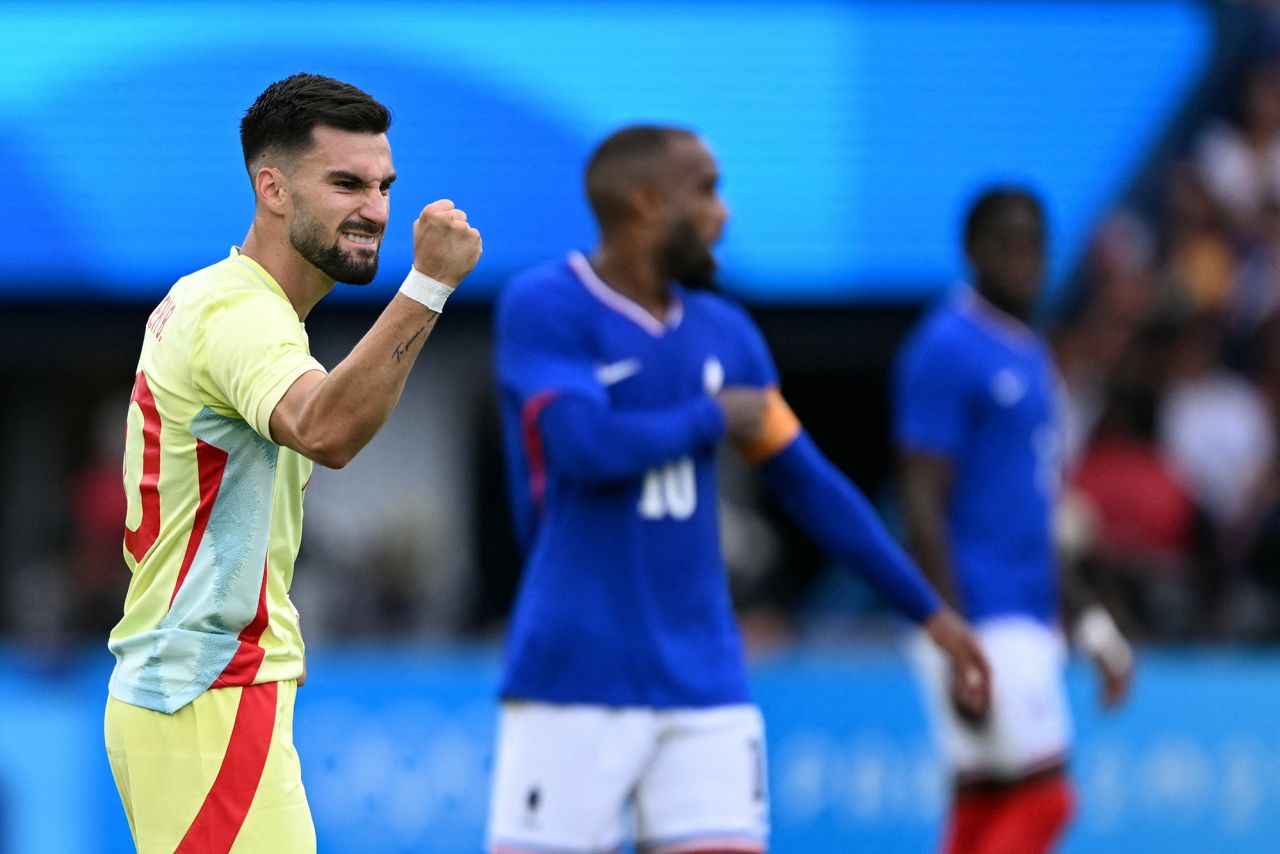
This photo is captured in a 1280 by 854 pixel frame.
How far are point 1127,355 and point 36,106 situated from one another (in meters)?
5.64

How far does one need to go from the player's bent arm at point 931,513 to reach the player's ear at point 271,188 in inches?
124

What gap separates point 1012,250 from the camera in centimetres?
630

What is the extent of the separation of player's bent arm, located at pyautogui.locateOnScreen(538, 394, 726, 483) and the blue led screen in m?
5.82

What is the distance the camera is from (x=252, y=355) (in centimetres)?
312

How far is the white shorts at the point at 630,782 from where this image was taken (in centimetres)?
455

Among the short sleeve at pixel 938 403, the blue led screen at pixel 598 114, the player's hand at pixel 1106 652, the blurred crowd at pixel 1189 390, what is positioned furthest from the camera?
the blue led screen at pixel 598 114

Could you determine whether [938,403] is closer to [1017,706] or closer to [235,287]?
[1017,706]

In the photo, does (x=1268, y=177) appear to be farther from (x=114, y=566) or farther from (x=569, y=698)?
(x=569, y=698)

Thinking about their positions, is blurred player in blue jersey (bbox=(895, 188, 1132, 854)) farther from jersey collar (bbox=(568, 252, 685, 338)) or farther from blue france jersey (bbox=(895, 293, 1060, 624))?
jersey collar (bbox=(568, 252, 685, 338))

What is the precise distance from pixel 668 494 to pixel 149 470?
159 cm

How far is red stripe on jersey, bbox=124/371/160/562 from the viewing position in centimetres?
329

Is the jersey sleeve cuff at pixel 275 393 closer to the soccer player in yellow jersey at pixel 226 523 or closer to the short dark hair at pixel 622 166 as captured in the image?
the soccer player in yellow jersey at pixel 226 523

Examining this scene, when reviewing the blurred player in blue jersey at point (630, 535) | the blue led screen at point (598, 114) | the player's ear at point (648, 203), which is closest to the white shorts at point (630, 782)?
the blurred player in blue jersey at point (630, 535)

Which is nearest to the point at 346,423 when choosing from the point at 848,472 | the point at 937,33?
the point at 937,33
